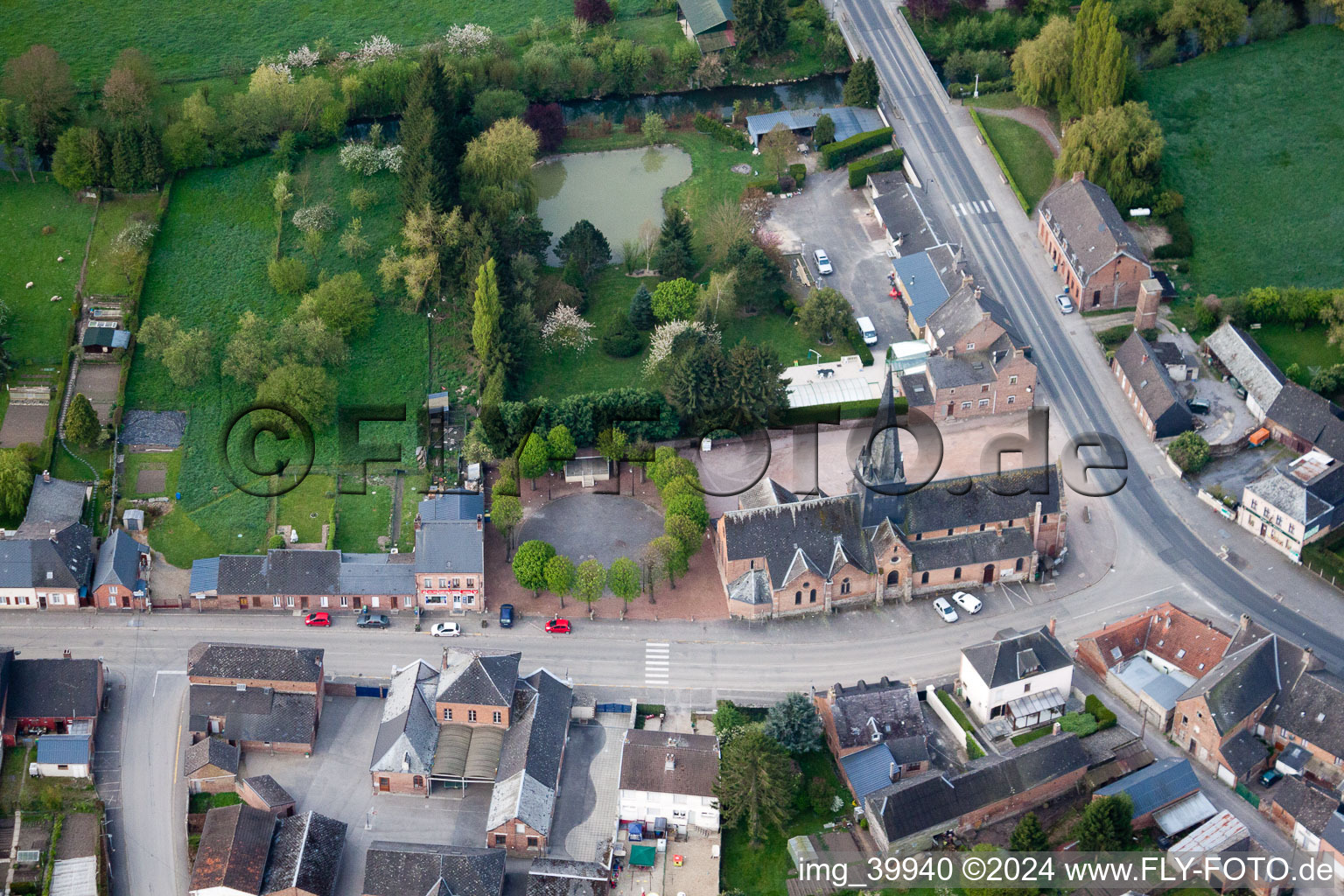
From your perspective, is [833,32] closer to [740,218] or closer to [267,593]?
[740,218]

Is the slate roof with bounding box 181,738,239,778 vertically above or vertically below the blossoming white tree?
below

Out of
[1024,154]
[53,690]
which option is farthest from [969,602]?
[53,690]

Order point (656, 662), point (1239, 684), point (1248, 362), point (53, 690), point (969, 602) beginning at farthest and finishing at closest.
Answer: point (1248, 362) → point (969, 602) → point (656, 662) → point (53, 690) → point (1239, 684)

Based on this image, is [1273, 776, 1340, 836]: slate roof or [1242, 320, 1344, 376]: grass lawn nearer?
[1273, 776, 1340, 836]: slate roof

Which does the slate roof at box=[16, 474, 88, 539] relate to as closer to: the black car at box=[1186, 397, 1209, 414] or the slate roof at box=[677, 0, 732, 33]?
the slate roof at box=[677, 0, 732, 33]

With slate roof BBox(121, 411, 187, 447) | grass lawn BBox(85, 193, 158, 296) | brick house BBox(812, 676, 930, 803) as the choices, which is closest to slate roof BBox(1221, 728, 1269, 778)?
brick house BBox(812, 676, 930, 803)

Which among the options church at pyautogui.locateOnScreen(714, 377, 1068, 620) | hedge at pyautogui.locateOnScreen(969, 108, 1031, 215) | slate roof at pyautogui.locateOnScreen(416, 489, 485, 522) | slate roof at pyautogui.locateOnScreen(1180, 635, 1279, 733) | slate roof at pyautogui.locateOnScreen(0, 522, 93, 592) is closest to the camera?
slate roof at pyautogui.locateOnScreen(1180, 635, 1279, 733)

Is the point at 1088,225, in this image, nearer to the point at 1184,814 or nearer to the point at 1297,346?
the point at 1297,346

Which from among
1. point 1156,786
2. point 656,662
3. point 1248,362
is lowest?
point 656,662
